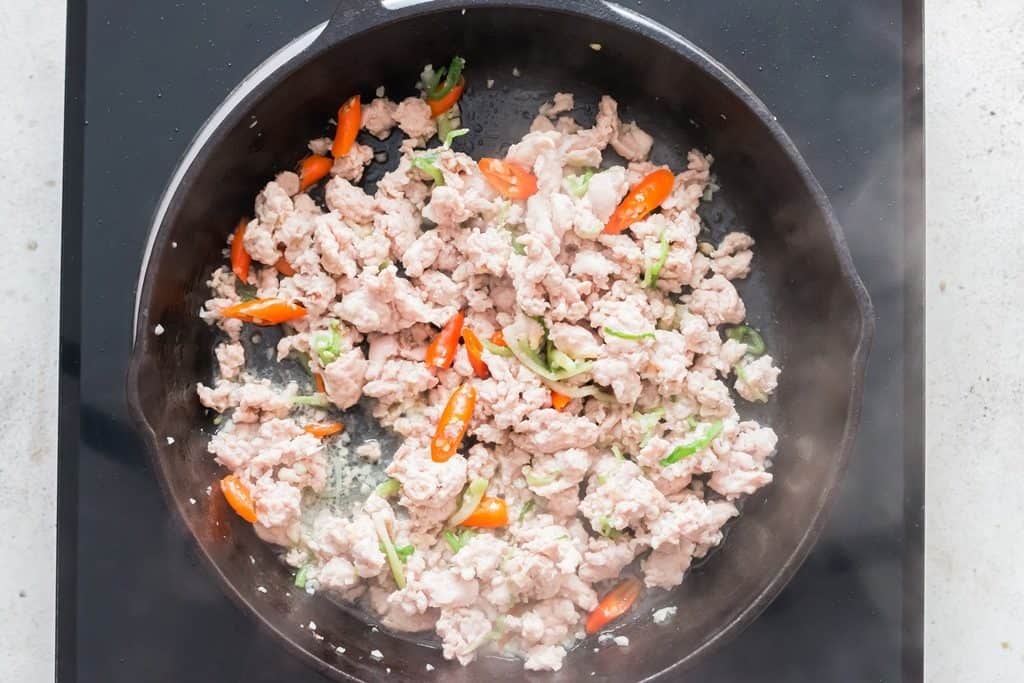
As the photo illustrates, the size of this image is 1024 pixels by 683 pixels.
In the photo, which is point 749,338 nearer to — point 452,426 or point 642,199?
point 642,199

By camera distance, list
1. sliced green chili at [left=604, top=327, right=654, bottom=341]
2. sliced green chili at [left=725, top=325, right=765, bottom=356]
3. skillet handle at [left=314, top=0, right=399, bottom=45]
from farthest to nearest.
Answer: sliced green chili at [left=725, top=325, right=765, bottom=356] < sliced green chili at [left=604, top=327, right=654, bottom=341] < skillet handle at [left=314, top=0, right=399, bottom=45]

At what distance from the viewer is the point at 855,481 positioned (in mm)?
1804

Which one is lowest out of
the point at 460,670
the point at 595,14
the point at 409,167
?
the point at 460,670

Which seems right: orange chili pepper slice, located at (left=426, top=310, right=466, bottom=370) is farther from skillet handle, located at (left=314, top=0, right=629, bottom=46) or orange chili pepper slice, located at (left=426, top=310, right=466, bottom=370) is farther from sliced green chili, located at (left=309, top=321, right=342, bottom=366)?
skillet handle, located at (left=314, top=0, right=629, bottom=46)

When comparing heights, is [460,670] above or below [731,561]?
below

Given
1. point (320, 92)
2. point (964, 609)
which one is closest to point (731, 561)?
point (964, 609)

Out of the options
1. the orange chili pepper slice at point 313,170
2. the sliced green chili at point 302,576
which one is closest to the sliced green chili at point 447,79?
the orange chili pepper slice at point 313,170

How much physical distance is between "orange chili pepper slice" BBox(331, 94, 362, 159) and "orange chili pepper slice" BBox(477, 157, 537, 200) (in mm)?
245

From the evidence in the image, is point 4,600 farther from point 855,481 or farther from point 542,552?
point 855,481

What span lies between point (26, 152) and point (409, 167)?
2.45 ft

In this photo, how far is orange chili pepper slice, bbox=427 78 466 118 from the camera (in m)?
1.80

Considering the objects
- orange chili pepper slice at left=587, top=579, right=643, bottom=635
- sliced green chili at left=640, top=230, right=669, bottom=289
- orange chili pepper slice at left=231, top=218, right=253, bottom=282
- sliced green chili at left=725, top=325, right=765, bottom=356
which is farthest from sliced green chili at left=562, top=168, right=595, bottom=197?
orange chili pepper slice at left=587, top=579, right=643, bottom=635

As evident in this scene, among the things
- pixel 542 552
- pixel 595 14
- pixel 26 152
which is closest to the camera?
pixel 595 14

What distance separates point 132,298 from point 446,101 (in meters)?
0.68
